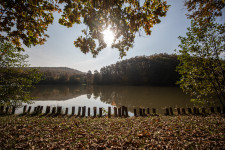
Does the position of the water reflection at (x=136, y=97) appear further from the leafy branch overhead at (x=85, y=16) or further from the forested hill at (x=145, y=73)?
the forested hill at (x=145, y=73)

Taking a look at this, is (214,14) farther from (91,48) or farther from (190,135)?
(91,48)

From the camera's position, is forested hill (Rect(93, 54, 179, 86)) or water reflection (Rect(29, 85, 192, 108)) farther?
forested hill (Rect(93, 54, 179, 86))

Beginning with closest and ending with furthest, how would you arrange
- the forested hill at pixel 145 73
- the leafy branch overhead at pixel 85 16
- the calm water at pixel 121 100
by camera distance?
the leafy branch overhead at pixel 85 16 → the calm water at pixel 121 100 → the forested hill at pixel 145 73

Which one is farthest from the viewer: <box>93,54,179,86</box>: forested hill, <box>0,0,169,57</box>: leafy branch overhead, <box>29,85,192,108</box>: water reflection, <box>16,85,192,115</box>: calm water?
<box>93,54,179,86</box>: forested hill

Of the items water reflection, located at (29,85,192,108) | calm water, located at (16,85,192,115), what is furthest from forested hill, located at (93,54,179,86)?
calm water, located at (16,85,192,115)

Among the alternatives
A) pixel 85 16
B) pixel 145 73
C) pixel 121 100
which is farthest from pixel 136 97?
pixel 145 73

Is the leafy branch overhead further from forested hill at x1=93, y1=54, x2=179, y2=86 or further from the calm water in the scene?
forested hill at x1=93, y1=54, x2=179, y2=86

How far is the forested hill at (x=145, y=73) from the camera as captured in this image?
49969 millimetres

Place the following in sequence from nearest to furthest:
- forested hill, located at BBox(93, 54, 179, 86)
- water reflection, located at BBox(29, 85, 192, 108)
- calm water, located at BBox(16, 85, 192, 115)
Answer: calm water, located at BBox(16, 85, 192, 115) → water reflection, located at BBox(29, 85, 192, 108) → forested hill, located at BBox(93, 54, 179, 86)

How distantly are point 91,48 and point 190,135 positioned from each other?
5251 millimetres

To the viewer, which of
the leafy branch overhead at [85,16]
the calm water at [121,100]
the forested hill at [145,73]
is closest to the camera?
the leafy branch overhead at [85,16]

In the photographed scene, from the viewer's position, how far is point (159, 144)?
3.37m

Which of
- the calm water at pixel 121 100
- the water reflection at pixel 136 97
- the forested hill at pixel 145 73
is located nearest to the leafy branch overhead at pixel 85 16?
the calm water at pixel 121 100

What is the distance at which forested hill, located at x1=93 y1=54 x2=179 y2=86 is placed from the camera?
4997cm
